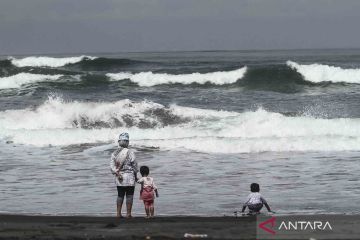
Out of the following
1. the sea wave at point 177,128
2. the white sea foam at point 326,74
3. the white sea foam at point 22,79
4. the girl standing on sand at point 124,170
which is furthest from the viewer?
the white sea foam at point 22,79

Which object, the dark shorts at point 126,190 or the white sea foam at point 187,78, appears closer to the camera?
the dark shorts at point 126,190

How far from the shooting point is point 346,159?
16.5 m

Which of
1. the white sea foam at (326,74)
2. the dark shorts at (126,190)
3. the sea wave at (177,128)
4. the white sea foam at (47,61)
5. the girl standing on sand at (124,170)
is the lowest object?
the dark shorts at (126,190)

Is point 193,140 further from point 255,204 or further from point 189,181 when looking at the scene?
point 255,204

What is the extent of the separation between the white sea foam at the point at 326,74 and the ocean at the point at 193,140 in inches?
→ 3.0

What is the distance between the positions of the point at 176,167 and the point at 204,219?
618 cm

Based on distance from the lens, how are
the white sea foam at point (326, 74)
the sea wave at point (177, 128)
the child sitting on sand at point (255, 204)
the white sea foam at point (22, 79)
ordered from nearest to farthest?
the child sitting on sand at point (255, 204) < the sea wave at point (177, 128) < the white sea foam at point (326, 74) < the white sea foam at point (22, 79)

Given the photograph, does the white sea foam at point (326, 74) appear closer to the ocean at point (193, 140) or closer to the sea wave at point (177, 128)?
the ocean at point (193, 140)

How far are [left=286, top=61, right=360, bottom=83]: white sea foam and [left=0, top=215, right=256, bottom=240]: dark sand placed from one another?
3175cm

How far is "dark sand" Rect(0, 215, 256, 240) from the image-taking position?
26.2 ft

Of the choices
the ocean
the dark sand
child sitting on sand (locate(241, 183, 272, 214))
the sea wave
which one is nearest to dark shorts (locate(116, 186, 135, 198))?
the dark sand

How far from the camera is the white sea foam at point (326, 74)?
40.4 meters

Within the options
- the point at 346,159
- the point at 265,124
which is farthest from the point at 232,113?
the point at 346,159

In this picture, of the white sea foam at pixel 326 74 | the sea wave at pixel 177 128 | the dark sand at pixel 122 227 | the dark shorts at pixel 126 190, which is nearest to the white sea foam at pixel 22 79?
the sea wave at pixel 177 128
